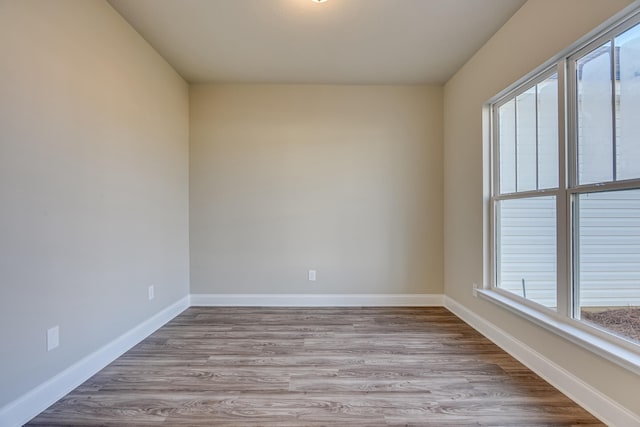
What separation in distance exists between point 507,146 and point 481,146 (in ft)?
0.76

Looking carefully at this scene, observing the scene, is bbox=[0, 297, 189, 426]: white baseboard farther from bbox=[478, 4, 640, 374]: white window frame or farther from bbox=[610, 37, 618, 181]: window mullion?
bbox=[610, 37, 618, 181]: window mullion

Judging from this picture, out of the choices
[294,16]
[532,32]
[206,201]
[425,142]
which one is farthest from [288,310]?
[532,32]

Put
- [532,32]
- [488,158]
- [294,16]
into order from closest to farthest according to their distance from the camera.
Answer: [532,32] < [294,16] < [488,158]

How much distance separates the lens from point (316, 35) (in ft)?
8.44

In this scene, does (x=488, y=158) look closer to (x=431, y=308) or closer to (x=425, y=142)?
(x=425, y=142)

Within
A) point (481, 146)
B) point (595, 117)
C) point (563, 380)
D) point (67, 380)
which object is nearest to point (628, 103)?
point (595, 117)

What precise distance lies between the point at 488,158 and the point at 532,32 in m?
1.02

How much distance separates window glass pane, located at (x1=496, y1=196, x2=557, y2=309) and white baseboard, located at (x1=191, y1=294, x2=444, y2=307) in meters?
1.09

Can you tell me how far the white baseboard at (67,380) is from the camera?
1543 millimetres

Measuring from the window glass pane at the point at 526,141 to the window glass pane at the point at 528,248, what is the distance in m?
0.15

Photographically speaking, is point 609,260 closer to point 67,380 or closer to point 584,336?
point 584,336

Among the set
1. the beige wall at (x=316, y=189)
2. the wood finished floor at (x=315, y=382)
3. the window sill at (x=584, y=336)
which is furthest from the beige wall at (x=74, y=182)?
the window sill at (x=584, y=336)

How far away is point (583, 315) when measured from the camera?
1850 millimetres

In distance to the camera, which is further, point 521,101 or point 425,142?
point 425,142
